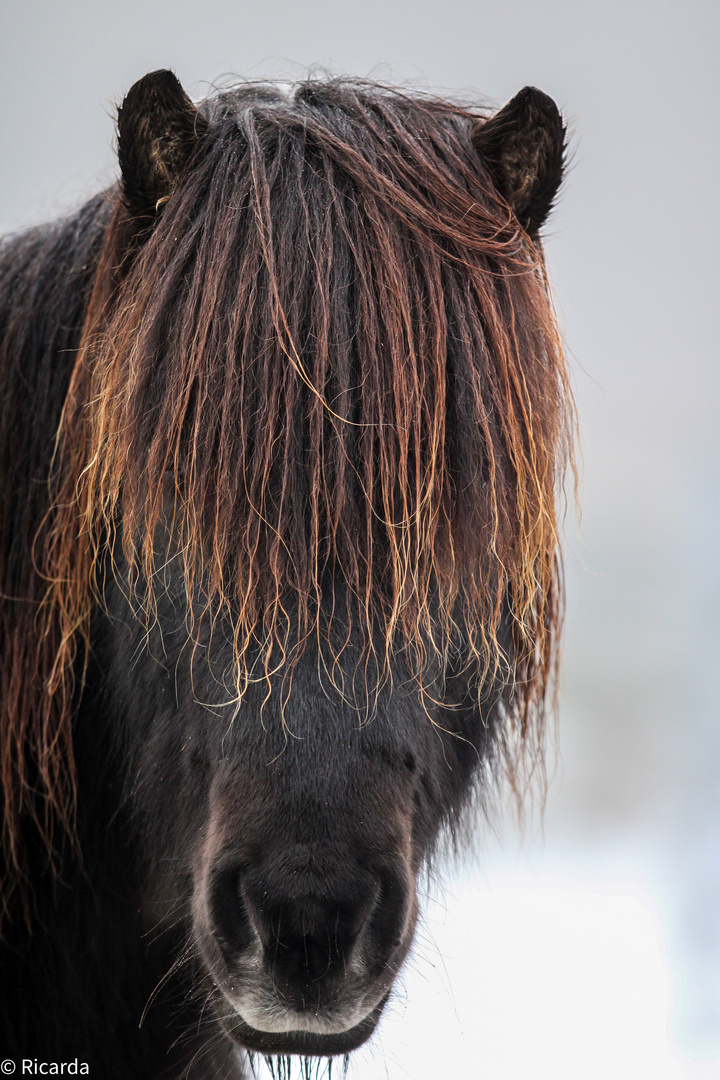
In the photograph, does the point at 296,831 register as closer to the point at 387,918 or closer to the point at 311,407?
the point at 387,918

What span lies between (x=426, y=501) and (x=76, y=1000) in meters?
0.46

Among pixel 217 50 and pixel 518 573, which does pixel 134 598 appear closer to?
pixel 518 573

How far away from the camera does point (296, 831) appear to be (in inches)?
16.8

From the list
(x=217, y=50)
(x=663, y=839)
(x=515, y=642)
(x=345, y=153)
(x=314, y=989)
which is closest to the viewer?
(x=314, y=989)

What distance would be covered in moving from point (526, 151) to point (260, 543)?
1.08ft

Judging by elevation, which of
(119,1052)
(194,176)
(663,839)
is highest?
(194,176)

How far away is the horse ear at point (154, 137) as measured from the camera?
53 centimetres

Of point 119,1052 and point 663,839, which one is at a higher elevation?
point 119,1052

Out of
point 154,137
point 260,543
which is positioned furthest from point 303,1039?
point 154,137

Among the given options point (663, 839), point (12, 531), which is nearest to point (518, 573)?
point (12, 531)

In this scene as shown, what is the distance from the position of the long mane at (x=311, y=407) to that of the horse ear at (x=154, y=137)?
12mm

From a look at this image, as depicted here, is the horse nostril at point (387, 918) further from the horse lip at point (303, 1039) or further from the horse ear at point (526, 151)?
the horse ear at point (526, 151)

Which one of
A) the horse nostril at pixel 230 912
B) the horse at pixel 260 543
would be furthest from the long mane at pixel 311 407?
the horse nostril at pixel 230 912

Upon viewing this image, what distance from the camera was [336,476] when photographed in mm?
476
